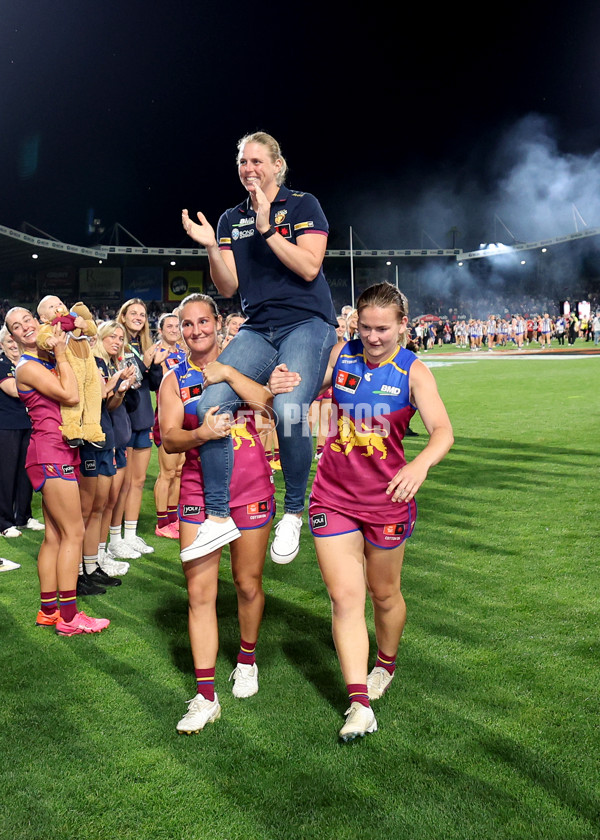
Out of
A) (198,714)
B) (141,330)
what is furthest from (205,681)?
(141,330)

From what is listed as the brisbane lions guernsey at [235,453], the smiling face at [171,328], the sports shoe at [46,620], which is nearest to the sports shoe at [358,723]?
the brisbane lions guernsey at [235,453]

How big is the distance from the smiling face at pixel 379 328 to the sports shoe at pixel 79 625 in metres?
2.61

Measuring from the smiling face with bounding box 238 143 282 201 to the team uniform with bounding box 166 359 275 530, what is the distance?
3.15 ft

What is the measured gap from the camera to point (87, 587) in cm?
506

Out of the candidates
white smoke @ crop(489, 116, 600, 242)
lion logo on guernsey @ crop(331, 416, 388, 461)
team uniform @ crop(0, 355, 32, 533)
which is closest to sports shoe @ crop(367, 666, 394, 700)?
lion logo on guernsey @ crop(331, 416, 388, 461)

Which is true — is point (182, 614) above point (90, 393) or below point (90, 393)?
below

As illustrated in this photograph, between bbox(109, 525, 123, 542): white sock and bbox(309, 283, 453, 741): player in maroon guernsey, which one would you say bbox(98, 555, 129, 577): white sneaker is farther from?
bbox(309, 283, 453, 741): player in maroon guernsey

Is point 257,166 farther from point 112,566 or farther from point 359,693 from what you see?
point 112,566

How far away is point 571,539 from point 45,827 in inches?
185

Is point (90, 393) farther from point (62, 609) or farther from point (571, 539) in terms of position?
point (571, 539)

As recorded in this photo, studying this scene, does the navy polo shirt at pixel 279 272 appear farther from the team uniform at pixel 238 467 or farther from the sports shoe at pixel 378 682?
the sports shoe at pixel 378 682

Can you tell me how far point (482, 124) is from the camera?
69.8m

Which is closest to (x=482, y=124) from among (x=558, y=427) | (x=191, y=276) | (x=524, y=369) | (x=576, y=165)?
(x=576, y=165)

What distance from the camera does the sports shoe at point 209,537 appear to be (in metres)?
3.09
